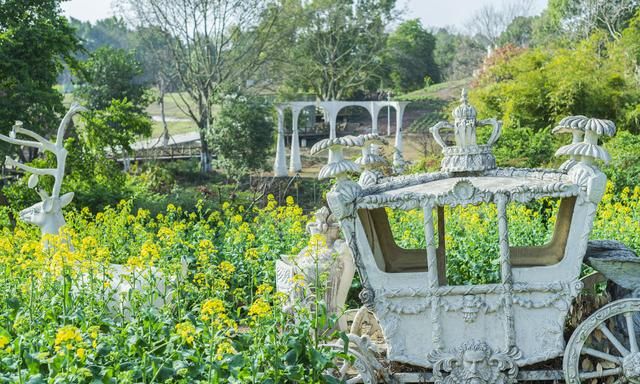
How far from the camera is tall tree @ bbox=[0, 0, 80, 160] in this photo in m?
14.5

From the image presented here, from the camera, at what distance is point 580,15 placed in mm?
34906

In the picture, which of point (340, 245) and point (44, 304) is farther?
point (340, 245)

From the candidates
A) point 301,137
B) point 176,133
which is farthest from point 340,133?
point 176,133

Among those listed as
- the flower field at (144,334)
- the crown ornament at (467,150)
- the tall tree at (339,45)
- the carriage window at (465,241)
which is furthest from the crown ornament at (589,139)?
the tall tree at (339,45)

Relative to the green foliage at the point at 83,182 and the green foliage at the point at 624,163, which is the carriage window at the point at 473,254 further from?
the green foliage at the point at 83,182

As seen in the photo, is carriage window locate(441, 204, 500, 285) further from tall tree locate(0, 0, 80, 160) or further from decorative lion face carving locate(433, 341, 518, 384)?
tall tree locate(0, 0, 80, 160)

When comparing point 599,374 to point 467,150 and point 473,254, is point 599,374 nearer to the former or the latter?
point 467,150

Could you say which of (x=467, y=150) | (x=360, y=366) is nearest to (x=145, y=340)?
(x=360, y=366)

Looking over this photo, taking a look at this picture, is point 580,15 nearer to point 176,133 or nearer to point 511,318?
point 176,133

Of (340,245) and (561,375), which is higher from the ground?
(340,245)

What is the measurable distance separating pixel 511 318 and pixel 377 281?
2.61 feet

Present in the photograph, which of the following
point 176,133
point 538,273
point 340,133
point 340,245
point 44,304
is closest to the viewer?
point 538,273

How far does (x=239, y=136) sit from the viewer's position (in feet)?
81.8

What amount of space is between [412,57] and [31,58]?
98.5 feet
